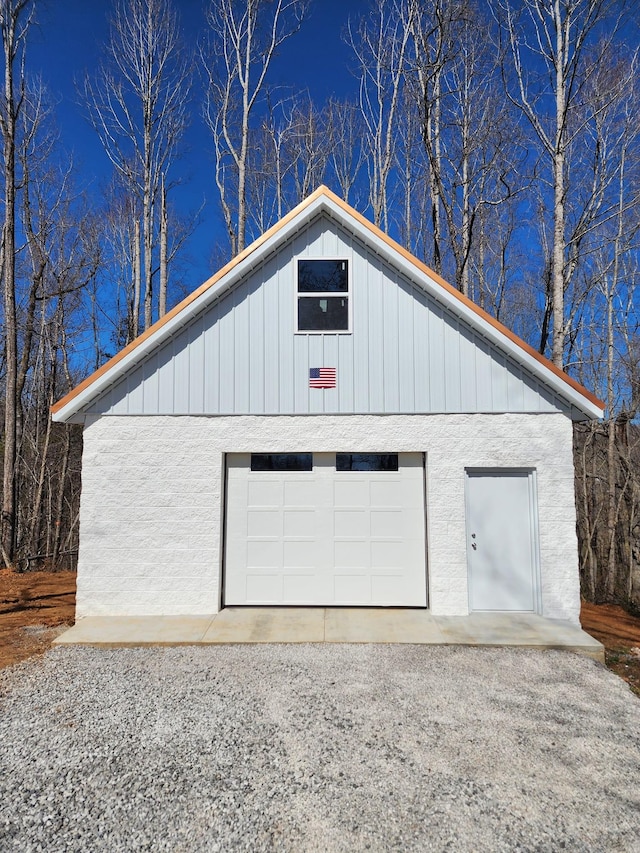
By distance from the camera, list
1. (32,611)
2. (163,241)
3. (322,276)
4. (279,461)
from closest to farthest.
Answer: (322,276) < (279,461) < (32,611) < (163,241)

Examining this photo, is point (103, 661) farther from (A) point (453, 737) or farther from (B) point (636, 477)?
(B) point (636, 477)

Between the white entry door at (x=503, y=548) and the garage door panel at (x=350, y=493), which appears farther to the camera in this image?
the garage door panel at (x=350, y=493)

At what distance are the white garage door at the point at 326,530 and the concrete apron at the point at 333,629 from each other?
0.27 m

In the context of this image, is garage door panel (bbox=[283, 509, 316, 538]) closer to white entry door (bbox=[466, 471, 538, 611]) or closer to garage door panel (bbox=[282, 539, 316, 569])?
garage door panel (bbox=[282, 539, 316, 569])

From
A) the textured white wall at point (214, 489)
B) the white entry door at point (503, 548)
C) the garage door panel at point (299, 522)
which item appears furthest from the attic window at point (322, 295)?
the white entry door at point (503, 548)

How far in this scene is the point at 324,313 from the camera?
23.0ft

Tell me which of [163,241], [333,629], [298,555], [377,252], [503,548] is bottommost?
[333,629]

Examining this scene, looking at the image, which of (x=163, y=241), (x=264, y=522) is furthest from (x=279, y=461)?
(x=163, y=241)

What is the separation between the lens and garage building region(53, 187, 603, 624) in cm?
667

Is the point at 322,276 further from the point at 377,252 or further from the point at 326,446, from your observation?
the point at 326,446

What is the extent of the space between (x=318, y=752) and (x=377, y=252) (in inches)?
242

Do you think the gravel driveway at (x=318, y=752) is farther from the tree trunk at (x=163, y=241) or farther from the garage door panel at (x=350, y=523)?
the tree trunk at (x=163, y=241)

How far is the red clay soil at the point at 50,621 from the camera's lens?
571cm

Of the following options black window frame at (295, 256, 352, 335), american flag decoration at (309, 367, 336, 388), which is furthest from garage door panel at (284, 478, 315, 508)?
black window frame at (295, 256, 352, 335)
